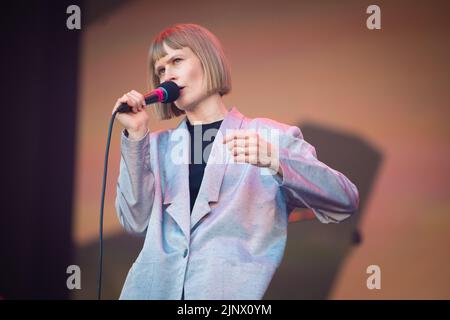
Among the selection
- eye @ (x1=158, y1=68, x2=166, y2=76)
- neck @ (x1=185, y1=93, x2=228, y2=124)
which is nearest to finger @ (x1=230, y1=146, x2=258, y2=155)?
neck @ (x1=185, y1=93, x2=228, y2=124)

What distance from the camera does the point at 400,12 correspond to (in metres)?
2.43

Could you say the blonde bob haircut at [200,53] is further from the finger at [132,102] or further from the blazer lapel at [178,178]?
the finger at [132,102]

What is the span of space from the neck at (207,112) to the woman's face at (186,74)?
2 centimetres

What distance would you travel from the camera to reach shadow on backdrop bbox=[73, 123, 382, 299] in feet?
7.79

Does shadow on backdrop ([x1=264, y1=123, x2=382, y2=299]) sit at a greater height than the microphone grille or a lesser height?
lesser

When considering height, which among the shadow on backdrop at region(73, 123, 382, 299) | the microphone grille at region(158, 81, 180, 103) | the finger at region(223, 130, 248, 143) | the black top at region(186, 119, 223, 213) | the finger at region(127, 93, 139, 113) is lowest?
the shadow on backdrop at region(73, 123, 382, 299)

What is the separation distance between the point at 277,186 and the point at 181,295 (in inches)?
16.2

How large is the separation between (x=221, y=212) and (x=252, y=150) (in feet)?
0.87

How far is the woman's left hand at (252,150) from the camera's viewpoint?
1854 millimetres

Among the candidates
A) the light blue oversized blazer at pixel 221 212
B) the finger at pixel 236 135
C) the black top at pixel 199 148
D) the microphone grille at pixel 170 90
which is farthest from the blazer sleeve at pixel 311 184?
the microphone grille at pixel 170 90

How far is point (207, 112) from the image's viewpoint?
2221 millimetres

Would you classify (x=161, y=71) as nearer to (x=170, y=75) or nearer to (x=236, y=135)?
(x=170, y=75)

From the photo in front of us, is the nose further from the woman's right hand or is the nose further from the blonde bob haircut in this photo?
the woman's right hand
